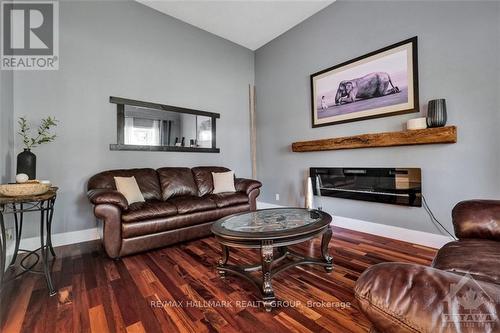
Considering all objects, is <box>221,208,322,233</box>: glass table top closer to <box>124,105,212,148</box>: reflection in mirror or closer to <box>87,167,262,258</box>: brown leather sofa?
<box>87,167,262,258</box>: brown leather sofa

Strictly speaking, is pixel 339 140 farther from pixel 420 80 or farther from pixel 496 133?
pixel 496 133

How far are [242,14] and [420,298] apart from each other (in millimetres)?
4123

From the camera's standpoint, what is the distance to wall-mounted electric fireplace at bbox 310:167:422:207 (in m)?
2.62

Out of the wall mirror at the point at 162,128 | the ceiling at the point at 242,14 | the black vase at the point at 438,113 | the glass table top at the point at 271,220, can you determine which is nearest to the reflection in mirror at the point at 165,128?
the wall mirror at the point at 162,128

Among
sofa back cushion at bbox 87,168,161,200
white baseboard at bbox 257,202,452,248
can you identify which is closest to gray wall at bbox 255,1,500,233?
Result: white baseboard at bbox 257,202,452,248

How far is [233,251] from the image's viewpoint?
96.6 inches

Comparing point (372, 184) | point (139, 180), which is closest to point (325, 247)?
point (372, 184)

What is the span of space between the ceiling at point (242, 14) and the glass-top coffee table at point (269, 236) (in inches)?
120

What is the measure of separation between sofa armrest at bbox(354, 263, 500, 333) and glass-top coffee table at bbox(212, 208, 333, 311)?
0.97 m

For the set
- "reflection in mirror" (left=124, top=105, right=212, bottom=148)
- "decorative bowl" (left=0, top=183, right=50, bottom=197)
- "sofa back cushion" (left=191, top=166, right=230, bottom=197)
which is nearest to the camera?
"decorative bowl" (left=0, top=183, right=50, bottom=197)

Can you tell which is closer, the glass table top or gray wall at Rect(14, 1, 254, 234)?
the glass table top

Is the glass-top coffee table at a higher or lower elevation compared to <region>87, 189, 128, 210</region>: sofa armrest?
lower

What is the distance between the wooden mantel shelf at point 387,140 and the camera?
89.2 inches

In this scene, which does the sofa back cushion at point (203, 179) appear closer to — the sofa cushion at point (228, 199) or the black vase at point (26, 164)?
the sofa cushion at point (228, 199)
